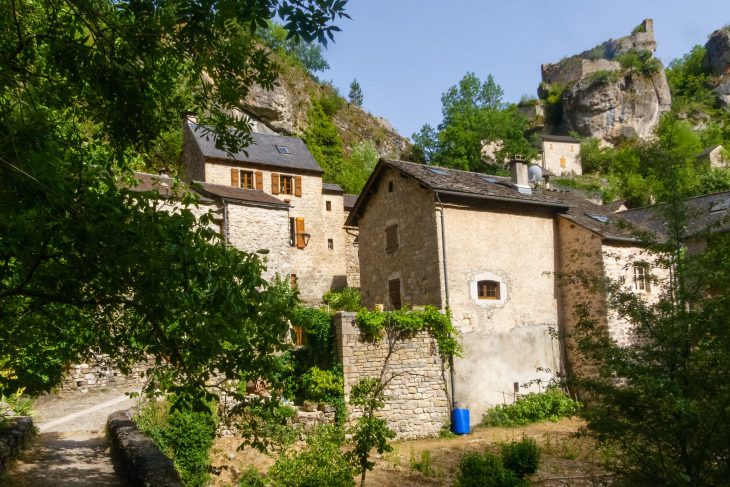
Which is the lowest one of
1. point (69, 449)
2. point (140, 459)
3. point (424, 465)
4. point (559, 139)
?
point (424, 465)

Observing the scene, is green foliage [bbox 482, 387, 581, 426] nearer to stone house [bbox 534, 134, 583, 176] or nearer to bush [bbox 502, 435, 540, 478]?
bush [bbox 502, 435, 540, 478]

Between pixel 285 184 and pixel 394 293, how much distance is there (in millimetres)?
12556

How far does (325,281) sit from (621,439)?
23977 millimetres

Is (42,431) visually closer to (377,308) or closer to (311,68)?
(377,308)

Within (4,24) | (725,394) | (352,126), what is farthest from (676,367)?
(352,126)

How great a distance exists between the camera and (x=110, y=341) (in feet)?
17.3

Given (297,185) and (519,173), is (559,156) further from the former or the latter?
(519,173)

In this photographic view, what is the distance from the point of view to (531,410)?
55.0 feet

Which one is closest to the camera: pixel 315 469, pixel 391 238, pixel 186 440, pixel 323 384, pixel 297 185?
pixel 315 469

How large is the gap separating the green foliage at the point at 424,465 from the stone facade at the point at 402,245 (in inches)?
193

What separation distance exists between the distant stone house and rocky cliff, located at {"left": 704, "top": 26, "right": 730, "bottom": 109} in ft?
177

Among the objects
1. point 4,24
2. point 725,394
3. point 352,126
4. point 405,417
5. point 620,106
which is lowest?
point 405,417

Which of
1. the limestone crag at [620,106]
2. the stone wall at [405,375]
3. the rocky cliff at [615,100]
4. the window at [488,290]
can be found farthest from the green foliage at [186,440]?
the rocky cliff at [615,100]

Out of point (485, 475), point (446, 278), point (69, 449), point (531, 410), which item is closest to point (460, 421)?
point (531, 410)
